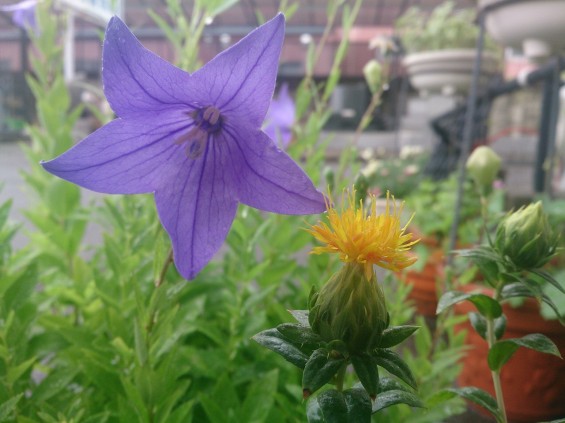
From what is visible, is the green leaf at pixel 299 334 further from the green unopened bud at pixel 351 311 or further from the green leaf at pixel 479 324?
the green leaf at pixel 479 324

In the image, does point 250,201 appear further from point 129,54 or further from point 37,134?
point 37,134

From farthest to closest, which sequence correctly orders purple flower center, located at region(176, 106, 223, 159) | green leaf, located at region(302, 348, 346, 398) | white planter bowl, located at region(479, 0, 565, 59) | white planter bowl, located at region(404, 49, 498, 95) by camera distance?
1. white planter bowl, located at region(404, 49, 498, 95)
2. white planter bowl, located at region(479, 0, 565, 59)
3. purple flower center, located at region(176, 106, 223, 159)
4. green leaf, located at region(302, 348, 346, 398)

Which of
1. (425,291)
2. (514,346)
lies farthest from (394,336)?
(425,291)

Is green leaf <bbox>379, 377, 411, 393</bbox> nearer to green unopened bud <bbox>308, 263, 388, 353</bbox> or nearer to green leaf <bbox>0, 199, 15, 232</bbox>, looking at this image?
green unopened bud <bbox>308, 263, 388, 353</bbox>

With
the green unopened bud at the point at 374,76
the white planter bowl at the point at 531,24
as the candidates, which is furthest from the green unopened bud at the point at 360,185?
the white planter bowl at the point at 531,24

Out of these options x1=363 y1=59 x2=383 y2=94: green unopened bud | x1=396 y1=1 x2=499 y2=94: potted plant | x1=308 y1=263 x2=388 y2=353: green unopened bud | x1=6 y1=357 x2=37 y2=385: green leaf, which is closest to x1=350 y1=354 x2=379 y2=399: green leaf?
x1=308 y1=263 x2=388 y2=353: green unopened bud

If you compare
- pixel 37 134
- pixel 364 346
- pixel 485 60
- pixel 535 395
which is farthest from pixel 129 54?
pixel 485 60

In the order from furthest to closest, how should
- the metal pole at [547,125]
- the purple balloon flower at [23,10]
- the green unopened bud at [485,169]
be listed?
1. the metal pole at [547,125]
2. the purple balloon flower at [23,10]
3. the green unopened bud at [485,169]
